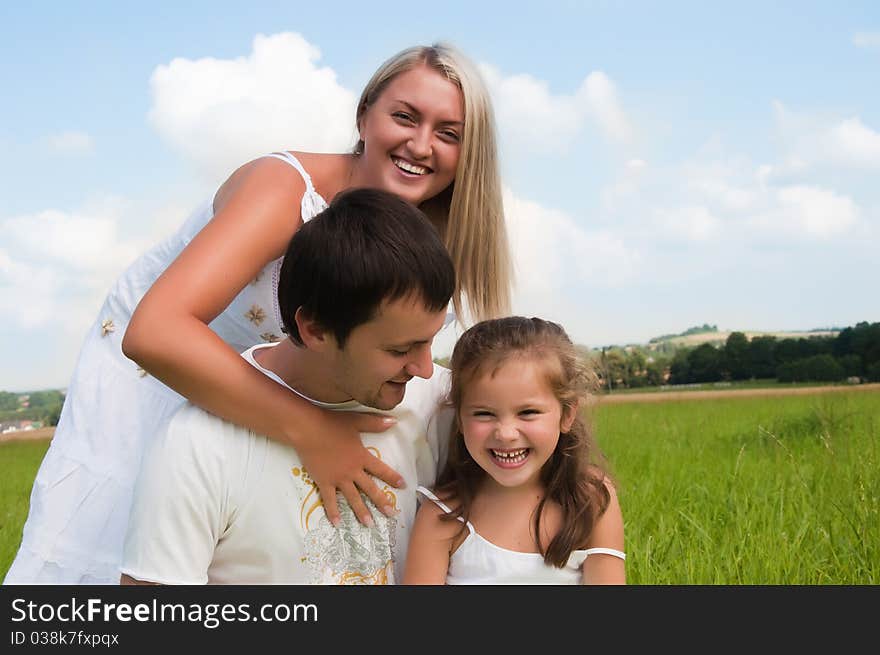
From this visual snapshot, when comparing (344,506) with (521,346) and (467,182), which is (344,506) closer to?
(521,346)

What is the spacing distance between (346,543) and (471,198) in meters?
1.20

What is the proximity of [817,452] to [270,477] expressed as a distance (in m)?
4.07

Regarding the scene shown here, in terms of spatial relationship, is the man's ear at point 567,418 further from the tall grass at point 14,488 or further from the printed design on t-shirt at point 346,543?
the tall grass at point 14,488

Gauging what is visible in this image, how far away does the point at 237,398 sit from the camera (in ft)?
6.32

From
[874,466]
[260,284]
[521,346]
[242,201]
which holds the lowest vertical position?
[874,466]

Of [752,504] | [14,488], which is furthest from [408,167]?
[14,488]

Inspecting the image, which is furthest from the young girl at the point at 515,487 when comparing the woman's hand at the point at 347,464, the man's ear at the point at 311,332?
the man's ear at the point at 311,332

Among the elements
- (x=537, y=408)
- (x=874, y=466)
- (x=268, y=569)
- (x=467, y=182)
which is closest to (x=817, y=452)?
(x=874, y=466)

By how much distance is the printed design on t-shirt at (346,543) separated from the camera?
2.04 metres

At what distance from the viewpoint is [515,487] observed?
219 centimetres

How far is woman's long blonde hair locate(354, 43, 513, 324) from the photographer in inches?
108

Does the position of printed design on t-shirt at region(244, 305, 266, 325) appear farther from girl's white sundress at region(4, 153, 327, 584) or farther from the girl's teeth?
the girl's teeth

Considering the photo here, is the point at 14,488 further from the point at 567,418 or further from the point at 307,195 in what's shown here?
the point at 567,418

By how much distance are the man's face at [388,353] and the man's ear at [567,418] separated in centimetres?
41
